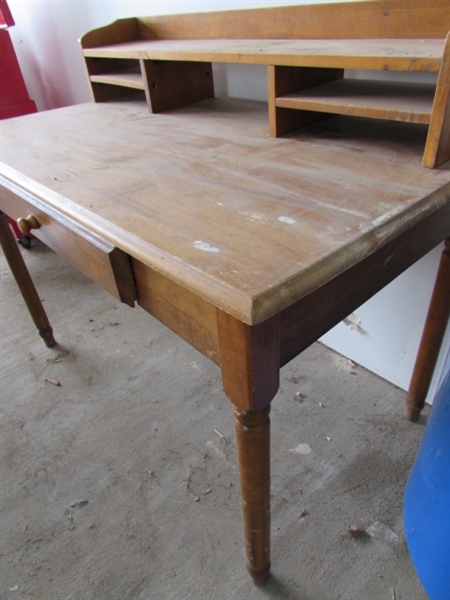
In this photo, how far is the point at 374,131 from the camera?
2.86 feet

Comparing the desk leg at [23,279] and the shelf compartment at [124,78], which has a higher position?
the shelf compartment at [124,78]

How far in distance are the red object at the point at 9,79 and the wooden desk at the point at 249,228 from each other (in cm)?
128

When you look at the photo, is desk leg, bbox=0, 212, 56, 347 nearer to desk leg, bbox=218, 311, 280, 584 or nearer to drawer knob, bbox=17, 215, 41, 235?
drawer knob, bbox=17, 215, 41, 235

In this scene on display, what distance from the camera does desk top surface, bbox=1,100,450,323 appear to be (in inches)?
19.6

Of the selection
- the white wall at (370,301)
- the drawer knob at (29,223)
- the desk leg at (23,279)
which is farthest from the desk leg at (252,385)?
the desk leg at (23,279)

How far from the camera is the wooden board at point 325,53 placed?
646mm

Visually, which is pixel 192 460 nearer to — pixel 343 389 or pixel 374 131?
pixel 343 389

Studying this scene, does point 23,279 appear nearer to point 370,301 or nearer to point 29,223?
point 29,223

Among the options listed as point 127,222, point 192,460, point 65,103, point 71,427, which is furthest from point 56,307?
point 127,222

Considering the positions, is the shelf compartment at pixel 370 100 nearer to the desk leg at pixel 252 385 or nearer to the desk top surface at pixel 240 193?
the desk top surface at pixel 240 193

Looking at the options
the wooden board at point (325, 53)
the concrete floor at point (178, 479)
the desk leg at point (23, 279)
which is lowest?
the concrete floor at point (178, 479)

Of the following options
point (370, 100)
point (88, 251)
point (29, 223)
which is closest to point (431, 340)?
point (370, 100)

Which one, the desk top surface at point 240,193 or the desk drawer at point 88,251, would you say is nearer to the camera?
the desk top surface at point 240,193

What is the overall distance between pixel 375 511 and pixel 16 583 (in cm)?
80
